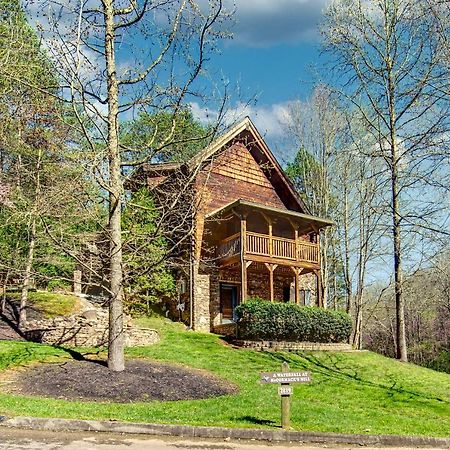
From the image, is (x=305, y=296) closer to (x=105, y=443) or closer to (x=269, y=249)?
(x=269, y=249)

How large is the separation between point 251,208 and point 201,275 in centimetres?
359

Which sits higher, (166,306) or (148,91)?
(148,91)

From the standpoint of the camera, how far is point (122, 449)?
6406mm

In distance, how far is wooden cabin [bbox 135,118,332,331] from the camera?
21.2m

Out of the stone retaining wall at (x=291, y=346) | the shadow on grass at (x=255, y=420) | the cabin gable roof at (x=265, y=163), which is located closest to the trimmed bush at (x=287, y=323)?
the stone retaining wall at (x=291, y=346)

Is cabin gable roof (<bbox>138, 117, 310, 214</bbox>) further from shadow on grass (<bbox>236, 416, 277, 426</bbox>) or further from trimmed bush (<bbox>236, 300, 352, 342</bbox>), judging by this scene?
shadow on grass (<bbox>236, 416, 277, 426</bbox>)

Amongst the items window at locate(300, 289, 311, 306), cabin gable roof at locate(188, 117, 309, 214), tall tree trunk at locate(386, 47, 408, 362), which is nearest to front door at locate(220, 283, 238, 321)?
window at locate(300, 289, 311, 306)

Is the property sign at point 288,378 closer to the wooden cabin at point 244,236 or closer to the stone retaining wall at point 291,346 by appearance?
the stone retaining wall at point 291,346

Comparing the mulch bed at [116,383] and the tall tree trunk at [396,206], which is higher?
the tall tree trunk at [396,206]

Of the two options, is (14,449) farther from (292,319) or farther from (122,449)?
(292,319)

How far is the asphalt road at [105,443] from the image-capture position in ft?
20.9

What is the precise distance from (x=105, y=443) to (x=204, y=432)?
1492mm

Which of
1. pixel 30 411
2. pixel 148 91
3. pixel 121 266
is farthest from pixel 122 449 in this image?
pixel 148 91

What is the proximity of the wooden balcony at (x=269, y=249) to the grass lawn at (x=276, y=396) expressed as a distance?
381 cm
